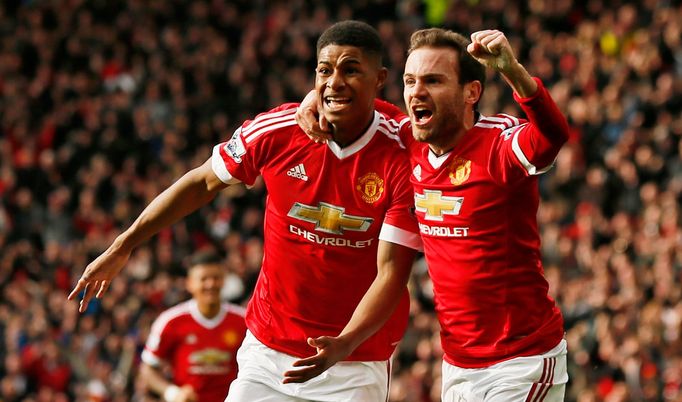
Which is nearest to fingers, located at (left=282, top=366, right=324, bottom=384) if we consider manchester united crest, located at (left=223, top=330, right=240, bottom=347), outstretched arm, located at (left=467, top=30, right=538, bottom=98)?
outstretched arm, located at (left=467, top=30, right=538, bottom=98)

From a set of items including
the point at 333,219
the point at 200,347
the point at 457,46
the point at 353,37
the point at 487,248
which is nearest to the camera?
the point at 487,248

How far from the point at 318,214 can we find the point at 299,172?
0.76 ft

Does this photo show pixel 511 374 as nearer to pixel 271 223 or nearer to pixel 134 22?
pixel 271 223

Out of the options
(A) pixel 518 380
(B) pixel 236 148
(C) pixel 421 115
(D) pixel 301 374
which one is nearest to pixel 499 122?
(C) pixel 421 115

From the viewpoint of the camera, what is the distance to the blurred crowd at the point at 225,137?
40.2 feet

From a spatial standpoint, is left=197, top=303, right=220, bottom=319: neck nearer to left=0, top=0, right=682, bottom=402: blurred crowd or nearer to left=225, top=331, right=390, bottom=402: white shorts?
left=0, top=0, right=682, bottom=402: blurred crowd

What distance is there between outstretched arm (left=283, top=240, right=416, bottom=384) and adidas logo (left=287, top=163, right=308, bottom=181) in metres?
0.52

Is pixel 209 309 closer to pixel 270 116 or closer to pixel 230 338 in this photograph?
pixel 230 338

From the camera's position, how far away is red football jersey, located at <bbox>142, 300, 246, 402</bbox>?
9.21m

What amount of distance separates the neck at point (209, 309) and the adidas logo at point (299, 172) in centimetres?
364

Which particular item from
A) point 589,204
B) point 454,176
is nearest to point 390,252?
point 454,176

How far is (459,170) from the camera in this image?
5.54 metres

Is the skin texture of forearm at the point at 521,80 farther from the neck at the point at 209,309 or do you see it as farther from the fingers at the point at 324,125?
the neck at the point at 209,309

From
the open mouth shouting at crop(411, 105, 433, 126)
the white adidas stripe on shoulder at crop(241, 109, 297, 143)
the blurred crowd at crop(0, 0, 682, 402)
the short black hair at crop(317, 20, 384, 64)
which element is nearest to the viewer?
the open mouth shouting at crop(411, 105, 433, 126)
